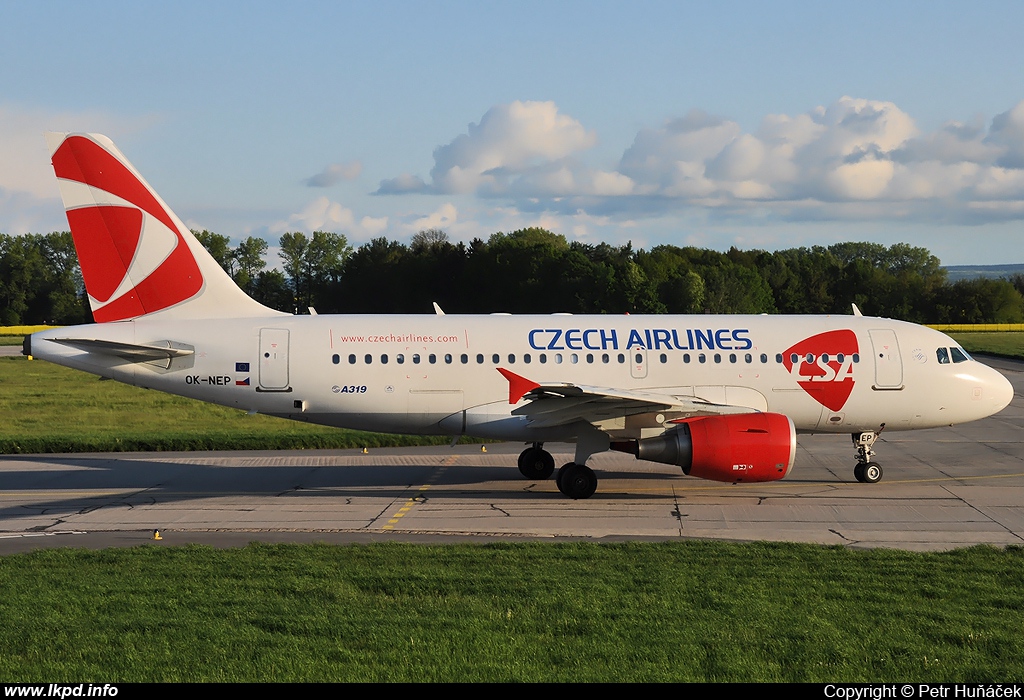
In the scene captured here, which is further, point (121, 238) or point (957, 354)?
point (957, 354)

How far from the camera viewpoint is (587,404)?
64.8ft

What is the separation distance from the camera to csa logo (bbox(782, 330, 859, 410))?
2162 cm

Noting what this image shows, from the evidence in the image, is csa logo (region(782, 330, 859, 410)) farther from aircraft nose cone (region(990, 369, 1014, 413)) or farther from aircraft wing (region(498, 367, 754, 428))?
aircraft nose cone (region(990, 369, 1014, 413))

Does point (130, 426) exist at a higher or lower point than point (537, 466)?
lower

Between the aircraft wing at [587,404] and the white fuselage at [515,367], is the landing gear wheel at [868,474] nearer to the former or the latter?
the white fuselage at [515,367]

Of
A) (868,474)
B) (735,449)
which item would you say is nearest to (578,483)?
(735,449)

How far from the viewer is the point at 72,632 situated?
32.0 feet

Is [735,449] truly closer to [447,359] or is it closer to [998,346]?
[447,359]

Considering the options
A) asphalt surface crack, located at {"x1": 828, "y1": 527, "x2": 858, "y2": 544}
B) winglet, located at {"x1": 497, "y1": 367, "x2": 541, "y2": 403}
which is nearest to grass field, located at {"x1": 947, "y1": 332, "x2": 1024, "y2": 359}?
asphalt surface crack, located at {"x1": 828, "y1": 527, "x2": 858, "y2": 544}

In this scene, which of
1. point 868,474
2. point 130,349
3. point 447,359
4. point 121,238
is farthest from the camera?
point 868,474

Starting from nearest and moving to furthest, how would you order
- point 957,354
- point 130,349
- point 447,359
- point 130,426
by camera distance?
point 130,349 → point 447,359 → point 957,354 → point 130,426

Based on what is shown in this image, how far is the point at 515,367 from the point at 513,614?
1107 cm
